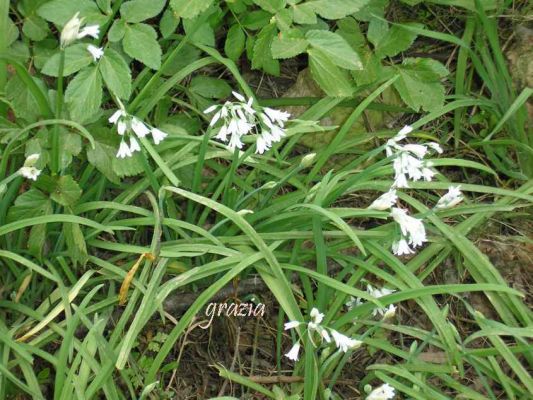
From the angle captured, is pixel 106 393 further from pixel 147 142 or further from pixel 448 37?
pixel 448 37

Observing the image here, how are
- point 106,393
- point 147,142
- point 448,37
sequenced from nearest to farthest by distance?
point 106,393 → point 147,142 → point 448,37

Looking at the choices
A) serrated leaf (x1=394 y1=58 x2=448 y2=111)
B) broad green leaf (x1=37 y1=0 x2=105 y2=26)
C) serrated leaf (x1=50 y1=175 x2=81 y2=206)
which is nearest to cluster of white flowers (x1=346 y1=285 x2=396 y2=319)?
Answer: serrated leaf (x1=394 y1=58 x2=448 y2=111)

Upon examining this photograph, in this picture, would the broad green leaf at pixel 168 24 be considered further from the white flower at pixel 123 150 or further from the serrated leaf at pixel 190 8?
the white flower at pixel 123 150

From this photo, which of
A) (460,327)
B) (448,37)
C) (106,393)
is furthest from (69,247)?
(448,37)

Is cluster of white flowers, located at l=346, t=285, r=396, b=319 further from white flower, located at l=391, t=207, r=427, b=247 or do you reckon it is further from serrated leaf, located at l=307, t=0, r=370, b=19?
serrated leaf, located at l=307, t=0, r=370, b=19

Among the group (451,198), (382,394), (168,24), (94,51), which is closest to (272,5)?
(168,24)

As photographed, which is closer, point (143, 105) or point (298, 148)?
point (143, 105)

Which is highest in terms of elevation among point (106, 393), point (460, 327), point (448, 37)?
point (448, 37)
